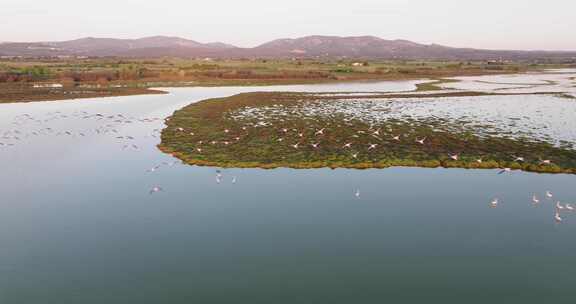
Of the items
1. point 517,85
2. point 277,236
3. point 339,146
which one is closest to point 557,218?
point 277,236

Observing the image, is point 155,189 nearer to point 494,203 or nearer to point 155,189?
point 155,189

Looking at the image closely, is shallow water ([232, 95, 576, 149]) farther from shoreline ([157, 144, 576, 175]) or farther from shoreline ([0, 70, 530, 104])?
shoreline ([0, 70, 530, 104])

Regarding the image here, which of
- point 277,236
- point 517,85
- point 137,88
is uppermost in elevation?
point 517,85

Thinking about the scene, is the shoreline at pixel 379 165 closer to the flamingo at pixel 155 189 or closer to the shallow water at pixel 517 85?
the flamingo at pixel 155 189

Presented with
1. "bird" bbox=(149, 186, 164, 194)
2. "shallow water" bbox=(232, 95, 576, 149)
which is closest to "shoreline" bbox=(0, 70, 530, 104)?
"shallow water" bbox=(232, 95, 576, 149)

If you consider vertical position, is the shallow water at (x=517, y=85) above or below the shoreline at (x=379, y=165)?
above

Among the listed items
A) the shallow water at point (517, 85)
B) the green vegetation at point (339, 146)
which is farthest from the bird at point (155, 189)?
the shallow water at point (517, 85)
